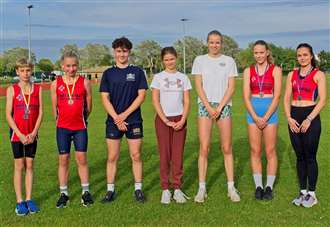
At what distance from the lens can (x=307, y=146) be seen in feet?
19.4

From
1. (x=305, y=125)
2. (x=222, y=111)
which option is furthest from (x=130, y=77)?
(x=305, y=125)

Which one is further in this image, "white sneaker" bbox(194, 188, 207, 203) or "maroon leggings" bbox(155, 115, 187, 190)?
"maroon leggings" bbox(155, 115, 187, 190)

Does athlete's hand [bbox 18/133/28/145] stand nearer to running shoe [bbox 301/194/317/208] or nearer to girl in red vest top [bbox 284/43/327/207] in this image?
girl in red vest top [bbox 284/43/327/207]

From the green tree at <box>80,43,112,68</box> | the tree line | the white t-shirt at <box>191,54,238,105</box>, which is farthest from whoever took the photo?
the green tree at <box>80,43,112,68</box>

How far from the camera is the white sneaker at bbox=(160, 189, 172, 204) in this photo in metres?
6.05

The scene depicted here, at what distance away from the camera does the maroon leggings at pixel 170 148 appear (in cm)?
621

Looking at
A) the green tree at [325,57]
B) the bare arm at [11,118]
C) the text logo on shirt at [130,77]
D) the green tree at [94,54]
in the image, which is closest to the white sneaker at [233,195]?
the text logo on shirt at [130,77]

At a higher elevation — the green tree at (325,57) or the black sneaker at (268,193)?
the green tree at (325,57)

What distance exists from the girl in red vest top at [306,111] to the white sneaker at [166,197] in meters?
1.58

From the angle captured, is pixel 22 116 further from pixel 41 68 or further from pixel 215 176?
pixel 41 68

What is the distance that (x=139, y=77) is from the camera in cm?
611

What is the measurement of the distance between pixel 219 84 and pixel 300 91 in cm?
101

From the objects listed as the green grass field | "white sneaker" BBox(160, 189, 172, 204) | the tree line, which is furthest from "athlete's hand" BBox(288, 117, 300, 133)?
the tree line

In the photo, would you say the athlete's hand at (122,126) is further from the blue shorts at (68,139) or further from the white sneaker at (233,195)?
the white sneaker at (233,195)
